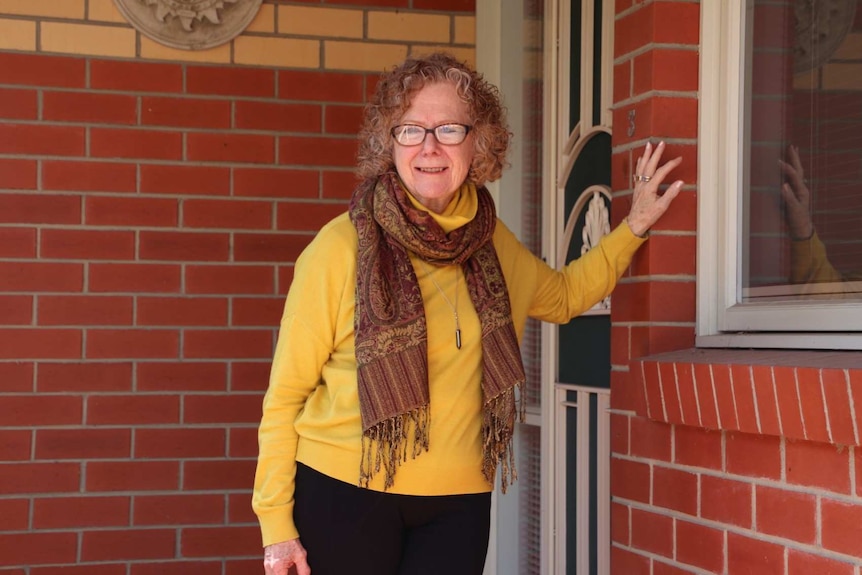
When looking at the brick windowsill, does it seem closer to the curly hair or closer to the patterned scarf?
the patterned scarf

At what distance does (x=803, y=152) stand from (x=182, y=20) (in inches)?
103

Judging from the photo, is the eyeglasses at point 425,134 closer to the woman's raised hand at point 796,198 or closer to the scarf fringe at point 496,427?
the scarf fringe at point 496,427

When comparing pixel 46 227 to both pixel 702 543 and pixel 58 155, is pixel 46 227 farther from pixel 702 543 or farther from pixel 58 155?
pixel 702 543

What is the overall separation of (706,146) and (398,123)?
0.78 metres

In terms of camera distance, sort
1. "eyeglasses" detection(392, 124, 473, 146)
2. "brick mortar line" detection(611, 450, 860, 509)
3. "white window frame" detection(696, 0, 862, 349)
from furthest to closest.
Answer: "white window frame" detection(696, 0, 862, 349), "eyeglasses" detection(392, 124, 473, 146), "brick mortar line" detection(611, 450, 860, 509)

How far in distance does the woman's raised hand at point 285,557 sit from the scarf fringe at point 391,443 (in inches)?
8.8

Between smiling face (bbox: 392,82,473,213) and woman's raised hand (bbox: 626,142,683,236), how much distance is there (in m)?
0.47

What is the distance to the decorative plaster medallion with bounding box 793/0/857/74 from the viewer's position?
2.48 metres

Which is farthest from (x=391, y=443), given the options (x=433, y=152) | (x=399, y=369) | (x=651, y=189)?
(x=651, y=189)

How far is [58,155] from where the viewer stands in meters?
4.40

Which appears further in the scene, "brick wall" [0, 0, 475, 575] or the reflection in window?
"brick wall" [0, 0, 475, 575]

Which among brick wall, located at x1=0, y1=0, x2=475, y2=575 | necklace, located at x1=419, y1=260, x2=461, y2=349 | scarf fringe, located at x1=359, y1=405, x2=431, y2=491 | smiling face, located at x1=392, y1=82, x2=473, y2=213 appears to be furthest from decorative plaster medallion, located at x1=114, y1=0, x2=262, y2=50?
scarf fringe, located at x1=359, y1=405, x2=431, y2=491

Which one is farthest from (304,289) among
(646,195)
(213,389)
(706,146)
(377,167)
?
(213,389)

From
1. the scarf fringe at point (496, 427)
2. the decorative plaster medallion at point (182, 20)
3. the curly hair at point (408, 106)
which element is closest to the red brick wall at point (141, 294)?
the decorative plaster medallion at point (182, 20)
